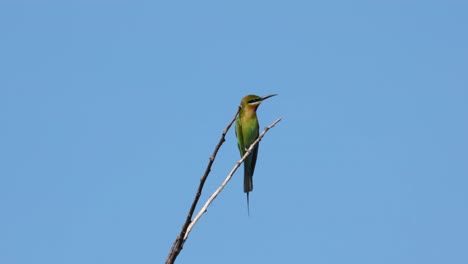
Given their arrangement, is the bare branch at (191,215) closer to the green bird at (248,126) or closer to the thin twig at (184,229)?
the thin twig at (184,229)

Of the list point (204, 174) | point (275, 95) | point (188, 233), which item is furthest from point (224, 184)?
point (275, 95)

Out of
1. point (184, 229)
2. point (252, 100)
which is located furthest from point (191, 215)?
point (252, 100)

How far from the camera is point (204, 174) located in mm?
1796

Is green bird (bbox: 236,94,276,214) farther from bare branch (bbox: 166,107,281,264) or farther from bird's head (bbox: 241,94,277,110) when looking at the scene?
bare branch (bbox: 166,107,281,264)

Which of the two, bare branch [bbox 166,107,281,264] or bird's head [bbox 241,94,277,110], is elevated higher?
bird's head [bbox 241,94,277,110]

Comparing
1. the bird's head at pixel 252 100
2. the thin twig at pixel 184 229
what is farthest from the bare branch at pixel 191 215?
the bird's head at pixel 252 100

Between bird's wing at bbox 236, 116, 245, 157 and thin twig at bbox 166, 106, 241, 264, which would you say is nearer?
thin twig at bbox 166, 106, 241, 264

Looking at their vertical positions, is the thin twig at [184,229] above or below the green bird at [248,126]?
below

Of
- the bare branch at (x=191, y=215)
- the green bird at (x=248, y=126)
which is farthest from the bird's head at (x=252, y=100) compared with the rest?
the bare branch at (x=191, y=215)

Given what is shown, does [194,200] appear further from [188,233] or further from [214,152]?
[214,152]

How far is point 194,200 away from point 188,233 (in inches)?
3.8

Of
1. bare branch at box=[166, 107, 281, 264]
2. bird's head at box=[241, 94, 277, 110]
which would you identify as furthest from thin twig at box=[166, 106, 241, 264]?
bird's head at box=[241, 94, 277, 110]

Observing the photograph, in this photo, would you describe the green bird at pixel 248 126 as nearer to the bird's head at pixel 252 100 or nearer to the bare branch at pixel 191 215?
the bird's head at pixel 252 100

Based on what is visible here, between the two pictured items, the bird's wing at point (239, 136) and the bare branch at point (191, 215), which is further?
the bird's wing at point (239, 136)
